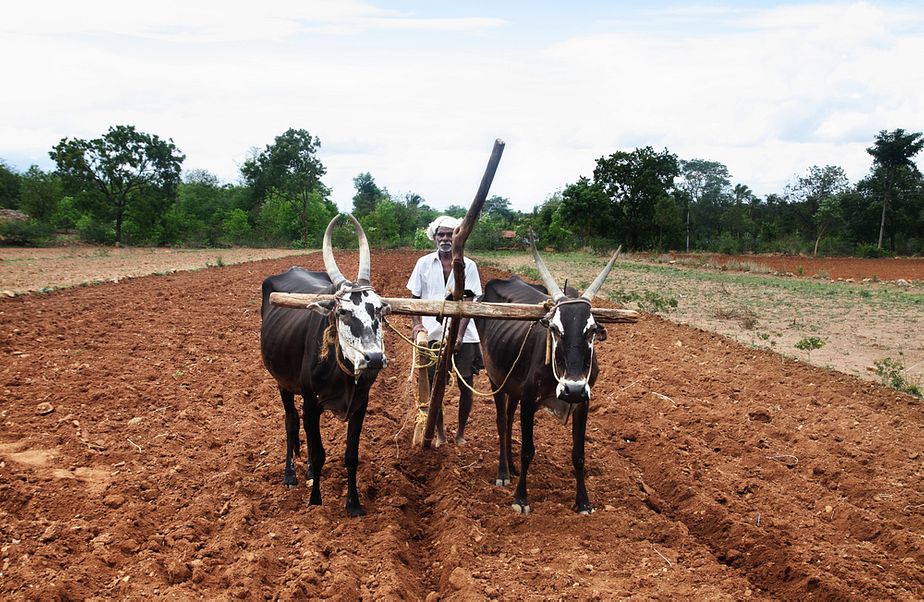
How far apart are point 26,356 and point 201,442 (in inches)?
189

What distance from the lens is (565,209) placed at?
53.6 meters

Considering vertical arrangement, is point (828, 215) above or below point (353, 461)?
above

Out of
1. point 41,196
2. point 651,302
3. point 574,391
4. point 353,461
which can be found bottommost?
point 353,461

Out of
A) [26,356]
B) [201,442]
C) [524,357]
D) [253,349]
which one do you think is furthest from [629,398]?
[26,356]

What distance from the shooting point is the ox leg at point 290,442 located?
6.66 m

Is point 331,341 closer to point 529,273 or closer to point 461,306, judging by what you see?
point 461,306

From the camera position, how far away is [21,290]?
59.5 ft

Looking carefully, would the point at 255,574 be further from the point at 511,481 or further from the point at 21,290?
the point at 21,290

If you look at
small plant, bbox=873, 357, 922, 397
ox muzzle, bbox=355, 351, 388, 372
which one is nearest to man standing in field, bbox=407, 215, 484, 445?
ox muzzle, bbox=355, 351, 388, 372

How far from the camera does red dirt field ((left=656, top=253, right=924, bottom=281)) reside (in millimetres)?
34500

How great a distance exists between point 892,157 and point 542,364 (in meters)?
52.6

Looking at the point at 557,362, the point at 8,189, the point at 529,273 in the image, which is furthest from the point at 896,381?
the point at 8,189

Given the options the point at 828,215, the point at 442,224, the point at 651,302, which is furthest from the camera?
the point at 828,215

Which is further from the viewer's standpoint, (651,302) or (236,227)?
(236,227)
